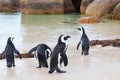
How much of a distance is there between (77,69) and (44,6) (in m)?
22.1

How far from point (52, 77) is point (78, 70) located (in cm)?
85

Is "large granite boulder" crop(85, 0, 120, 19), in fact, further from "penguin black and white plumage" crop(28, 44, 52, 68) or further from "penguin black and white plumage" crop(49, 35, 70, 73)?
"penguin black and white plumage" crop(49, 35, 70, 73)

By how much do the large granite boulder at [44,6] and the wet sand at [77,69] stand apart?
19697 millimetres

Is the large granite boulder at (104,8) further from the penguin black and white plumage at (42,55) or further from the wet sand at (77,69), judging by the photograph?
the penguin black and white plumage at (42,55)

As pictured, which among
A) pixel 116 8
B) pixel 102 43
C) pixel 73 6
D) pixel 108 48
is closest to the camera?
pixel 108 48

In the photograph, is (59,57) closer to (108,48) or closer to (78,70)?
(78,70)

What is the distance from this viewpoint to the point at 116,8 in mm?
24188

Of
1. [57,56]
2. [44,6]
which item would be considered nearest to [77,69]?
[57,56]

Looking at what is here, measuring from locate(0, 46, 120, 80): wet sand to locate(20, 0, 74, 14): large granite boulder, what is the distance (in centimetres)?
1970

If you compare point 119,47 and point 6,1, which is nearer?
point 119,47

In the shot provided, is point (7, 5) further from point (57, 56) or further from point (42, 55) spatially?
point (57, 56)

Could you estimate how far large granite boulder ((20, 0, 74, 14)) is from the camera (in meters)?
30.3

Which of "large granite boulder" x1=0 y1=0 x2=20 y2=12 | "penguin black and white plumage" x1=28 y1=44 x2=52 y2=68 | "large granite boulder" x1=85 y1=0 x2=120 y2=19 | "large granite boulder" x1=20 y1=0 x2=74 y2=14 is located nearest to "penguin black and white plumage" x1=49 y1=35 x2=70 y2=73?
"penguin black and white plumage" x1=28 y1=44 x2=52 y2=68

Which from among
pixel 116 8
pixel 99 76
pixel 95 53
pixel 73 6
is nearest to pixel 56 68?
pixel 99 76
